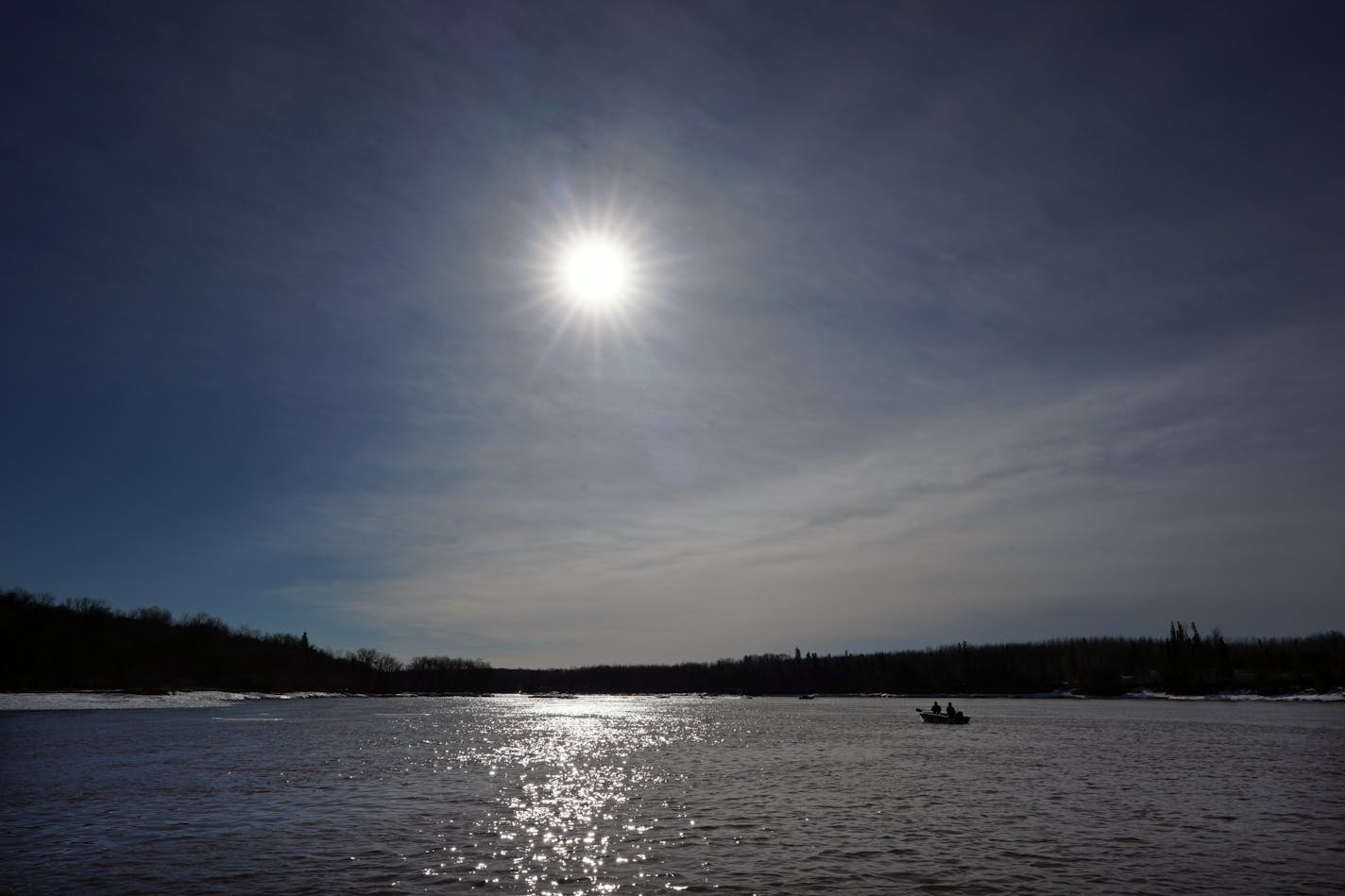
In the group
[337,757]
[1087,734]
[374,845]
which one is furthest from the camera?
[1087,734]

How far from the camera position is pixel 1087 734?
8750 centimetres

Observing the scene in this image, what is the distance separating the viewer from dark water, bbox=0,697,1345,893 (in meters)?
22.5

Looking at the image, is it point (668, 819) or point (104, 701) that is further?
point (104, 701)

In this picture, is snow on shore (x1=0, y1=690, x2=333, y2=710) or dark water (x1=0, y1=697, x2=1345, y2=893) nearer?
dark water (x1=0, y1=697, x2=1345, y2=893)

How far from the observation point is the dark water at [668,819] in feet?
73.8

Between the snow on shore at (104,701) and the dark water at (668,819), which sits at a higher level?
the dark water at (668,819)

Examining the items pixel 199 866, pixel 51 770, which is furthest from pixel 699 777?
pixel 51 770

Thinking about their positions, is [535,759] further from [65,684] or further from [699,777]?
[65,684]

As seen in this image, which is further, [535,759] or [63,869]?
[535,759]

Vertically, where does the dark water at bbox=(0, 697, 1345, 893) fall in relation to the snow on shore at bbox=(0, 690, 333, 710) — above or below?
above

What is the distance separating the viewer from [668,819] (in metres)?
32.2

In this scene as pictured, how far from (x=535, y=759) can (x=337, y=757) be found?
15.4 m

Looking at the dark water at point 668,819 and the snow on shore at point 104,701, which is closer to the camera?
the dark water at point 668,819

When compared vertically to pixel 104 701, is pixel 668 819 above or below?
above
